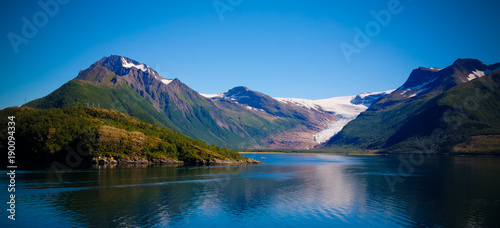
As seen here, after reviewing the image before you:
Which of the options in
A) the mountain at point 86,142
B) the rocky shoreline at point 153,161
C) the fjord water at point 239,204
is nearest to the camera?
the fjord water at point 239,204

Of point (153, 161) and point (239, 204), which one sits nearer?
point (239, 204)

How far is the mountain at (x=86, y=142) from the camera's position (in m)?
138

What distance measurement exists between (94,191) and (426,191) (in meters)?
73.4

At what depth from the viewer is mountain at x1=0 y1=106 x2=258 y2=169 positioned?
138500 mm

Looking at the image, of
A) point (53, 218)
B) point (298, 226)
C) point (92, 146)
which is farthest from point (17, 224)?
point (92, 146)

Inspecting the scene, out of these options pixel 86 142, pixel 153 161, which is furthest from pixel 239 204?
pixel 86 142

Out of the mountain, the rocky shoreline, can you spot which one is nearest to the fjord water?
the rocky shoreline

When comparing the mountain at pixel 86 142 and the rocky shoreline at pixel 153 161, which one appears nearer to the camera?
the rocky shoreline at pixel 153 161

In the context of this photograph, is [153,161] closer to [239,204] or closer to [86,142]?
[86,142]

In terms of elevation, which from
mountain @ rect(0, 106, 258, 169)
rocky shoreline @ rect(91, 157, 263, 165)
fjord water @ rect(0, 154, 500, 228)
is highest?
mountain @ rect(0, 106, 258, 169)

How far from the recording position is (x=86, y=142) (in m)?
141

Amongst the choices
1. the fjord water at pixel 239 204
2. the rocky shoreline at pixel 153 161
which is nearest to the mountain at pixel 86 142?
the rocky shoreline at pixel 153 161

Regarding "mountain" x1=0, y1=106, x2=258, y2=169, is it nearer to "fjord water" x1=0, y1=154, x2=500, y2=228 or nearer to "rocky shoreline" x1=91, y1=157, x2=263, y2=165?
"rocky shoreline" x1=91, y1=157, x2=263, y2=165

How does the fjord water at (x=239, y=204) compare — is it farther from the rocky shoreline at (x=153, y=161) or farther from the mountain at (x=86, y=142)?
the mountain at (x=86, y=142)
